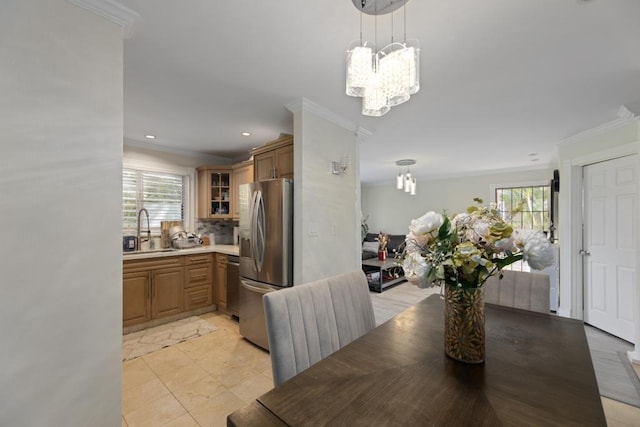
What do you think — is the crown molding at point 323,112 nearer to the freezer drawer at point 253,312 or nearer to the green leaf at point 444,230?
the freezer drawer at point 253,312

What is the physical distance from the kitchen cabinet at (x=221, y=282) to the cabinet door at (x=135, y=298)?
2.64 ft

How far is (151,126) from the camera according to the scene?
10.1 ft

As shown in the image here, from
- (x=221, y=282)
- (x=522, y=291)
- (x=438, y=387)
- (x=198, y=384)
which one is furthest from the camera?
(x=221, y=282)

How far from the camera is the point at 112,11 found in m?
1.37

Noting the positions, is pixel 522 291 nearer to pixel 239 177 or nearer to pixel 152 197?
pixel 239 177

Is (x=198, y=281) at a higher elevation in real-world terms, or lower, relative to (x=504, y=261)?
lower

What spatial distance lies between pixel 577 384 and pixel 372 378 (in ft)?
2.07

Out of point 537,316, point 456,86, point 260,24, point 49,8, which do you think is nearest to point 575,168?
point 456,86

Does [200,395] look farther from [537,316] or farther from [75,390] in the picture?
[537,316]

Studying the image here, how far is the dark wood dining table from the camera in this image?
0.70 metres

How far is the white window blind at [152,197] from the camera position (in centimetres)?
362

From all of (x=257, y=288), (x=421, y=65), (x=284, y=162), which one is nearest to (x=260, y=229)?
(x=257, y=288)

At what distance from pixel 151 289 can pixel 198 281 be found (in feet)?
1.82

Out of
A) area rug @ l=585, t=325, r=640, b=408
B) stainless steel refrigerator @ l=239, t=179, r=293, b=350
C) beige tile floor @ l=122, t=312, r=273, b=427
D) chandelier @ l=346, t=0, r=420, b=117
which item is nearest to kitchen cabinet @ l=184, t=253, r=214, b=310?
beige tile floor @ l=122, t=312, r=273, b=427
